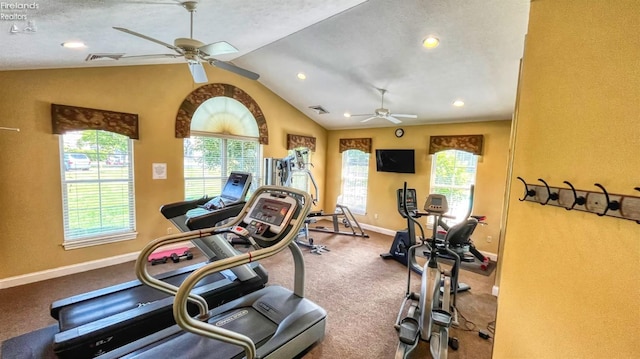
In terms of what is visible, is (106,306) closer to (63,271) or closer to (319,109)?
(63,271)

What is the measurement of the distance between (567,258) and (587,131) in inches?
22.9

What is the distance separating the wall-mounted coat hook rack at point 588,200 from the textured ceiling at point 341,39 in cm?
195

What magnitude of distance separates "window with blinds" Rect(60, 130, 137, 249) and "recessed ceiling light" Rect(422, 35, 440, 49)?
4350mm

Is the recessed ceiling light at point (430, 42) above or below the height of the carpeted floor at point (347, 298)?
above

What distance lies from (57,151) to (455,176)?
6.38 meters

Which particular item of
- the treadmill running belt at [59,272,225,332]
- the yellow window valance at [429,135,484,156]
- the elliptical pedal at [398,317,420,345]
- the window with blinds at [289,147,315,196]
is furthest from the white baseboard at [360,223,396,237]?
the treadmill running belt at [59,272,225,332]

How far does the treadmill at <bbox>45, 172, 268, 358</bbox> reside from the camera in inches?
74.9

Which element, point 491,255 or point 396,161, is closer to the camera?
point 491,255

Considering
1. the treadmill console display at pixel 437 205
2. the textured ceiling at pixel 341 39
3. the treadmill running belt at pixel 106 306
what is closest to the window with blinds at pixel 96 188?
the textured ceiling at pixel 341 39

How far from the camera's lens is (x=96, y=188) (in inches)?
145

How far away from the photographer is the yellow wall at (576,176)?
38.2 inches

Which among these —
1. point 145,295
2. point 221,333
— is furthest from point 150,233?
point 221,333

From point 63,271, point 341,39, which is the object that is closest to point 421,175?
point 341,39

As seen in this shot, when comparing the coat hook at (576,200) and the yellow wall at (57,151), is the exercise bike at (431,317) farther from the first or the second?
the yellow wall at (57,151)
